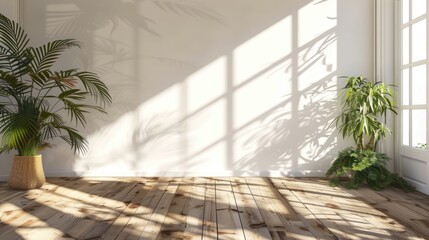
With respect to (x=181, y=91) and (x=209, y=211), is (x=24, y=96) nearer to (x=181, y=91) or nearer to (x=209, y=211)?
(x=181, y=91)

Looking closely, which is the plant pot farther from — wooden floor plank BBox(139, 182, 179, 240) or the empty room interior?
wooden floor plank BBox(139, 182, 179, 240)

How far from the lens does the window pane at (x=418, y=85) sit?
2.88m

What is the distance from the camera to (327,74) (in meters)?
3.54

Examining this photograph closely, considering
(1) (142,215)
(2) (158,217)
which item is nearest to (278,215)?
(2) (158,217)

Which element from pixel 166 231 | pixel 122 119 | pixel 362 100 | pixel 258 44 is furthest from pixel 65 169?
pixel 362 100

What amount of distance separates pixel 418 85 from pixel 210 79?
187 centimetres

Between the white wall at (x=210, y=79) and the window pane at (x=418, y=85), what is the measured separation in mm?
545

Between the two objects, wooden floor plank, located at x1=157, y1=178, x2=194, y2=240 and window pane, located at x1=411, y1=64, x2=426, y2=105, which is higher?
window pane, located at x1=411, y1=64, x2=426, y2=105

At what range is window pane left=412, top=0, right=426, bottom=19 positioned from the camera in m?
2.90

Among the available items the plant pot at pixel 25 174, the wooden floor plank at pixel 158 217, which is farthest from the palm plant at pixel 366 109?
the plant pot at pixel 25 174

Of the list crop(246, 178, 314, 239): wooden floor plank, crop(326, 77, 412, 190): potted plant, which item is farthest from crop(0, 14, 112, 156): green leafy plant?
crop(326, 77, 412, 190): potted plant

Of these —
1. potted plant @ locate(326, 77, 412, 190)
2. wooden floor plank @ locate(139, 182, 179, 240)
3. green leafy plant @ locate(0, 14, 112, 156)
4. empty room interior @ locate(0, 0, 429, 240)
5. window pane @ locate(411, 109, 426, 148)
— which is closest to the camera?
wooden floor plank @ locate(139, 182, 179, 240)

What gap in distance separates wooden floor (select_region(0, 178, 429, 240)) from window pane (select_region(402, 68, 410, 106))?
2.73 ft

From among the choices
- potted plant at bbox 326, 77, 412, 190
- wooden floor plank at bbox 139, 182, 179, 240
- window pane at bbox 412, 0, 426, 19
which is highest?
window pane at bbox 412, 0, 426, 19
